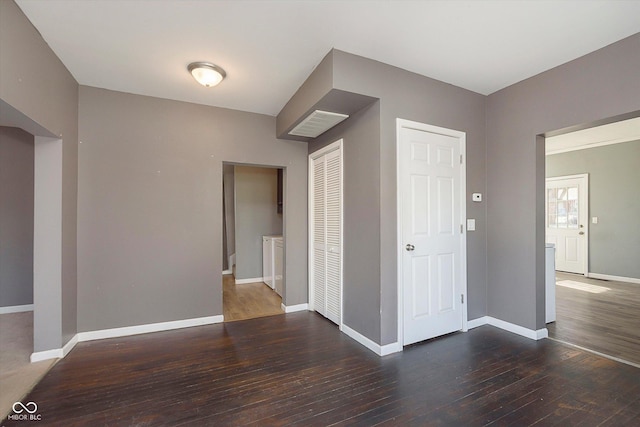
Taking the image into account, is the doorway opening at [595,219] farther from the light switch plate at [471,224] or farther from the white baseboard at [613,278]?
the light switch plate at [471,224]

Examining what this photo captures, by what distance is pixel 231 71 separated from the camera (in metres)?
2.71

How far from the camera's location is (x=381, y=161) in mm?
2592

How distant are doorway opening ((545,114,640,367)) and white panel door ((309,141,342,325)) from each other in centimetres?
260

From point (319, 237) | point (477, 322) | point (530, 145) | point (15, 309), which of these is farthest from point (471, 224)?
point (15, 309)

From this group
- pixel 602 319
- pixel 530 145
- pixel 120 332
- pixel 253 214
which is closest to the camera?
pixel 530 145

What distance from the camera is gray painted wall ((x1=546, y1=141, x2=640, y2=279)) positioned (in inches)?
201

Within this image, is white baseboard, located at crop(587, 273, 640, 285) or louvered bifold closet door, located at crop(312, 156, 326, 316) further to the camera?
white baseboard, located at crop(587, 273, 640, 285)

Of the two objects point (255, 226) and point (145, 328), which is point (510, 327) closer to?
point (145, 328)

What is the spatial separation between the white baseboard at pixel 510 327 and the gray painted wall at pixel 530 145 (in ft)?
0.16

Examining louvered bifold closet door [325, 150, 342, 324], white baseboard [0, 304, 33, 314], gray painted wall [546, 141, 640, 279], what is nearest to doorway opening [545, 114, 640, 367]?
gray painted wall [546, 141, 640, 279]

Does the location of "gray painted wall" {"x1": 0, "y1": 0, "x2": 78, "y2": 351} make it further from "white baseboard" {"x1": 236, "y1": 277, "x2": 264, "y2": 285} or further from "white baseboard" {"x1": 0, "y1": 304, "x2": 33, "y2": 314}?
"white baseboard" {"x1": 236, "y1": 277, "x2": 264, "y2": 285}

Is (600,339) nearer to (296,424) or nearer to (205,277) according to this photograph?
(296,424)

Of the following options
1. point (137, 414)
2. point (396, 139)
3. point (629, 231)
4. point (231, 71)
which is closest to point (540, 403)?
point (396, 139)

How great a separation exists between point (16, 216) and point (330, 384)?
4.59 m
